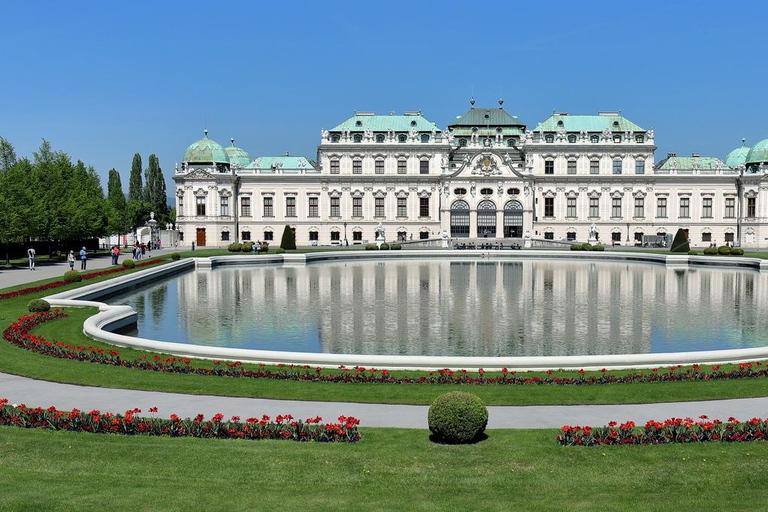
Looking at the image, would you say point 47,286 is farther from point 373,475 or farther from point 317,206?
point 317,206

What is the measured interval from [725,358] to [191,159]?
84.9 m

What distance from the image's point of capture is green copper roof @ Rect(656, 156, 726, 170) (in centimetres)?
9506

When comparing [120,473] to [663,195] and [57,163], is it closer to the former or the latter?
[57,163]

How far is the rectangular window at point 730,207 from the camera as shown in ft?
303

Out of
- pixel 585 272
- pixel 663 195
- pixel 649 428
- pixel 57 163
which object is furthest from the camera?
pixel 663 195

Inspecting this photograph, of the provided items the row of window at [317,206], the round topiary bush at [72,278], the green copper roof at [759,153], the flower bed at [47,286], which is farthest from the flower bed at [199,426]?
the green copper roof at [759,153]

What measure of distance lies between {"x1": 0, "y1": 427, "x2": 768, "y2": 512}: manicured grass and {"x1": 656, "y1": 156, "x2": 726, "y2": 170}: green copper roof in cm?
9155

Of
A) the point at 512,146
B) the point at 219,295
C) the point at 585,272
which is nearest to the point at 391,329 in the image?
the point at 219,295

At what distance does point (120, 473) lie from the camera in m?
10.4

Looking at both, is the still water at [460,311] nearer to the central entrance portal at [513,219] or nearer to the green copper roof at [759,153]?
the central entrance portal at [513,219]

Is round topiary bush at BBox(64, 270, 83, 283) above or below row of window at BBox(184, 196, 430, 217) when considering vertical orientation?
below

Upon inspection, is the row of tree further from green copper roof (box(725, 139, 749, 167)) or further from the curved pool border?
green copper roof (box(725, 139, 749, 167))

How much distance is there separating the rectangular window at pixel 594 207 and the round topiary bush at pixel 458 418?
85984 millimetres

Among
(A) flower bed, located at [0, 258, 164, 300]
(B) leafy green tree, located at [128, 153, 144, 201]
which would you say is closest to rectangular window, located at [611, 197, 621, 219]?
(A) flower bed, located at [0, 258, 164, 300]
